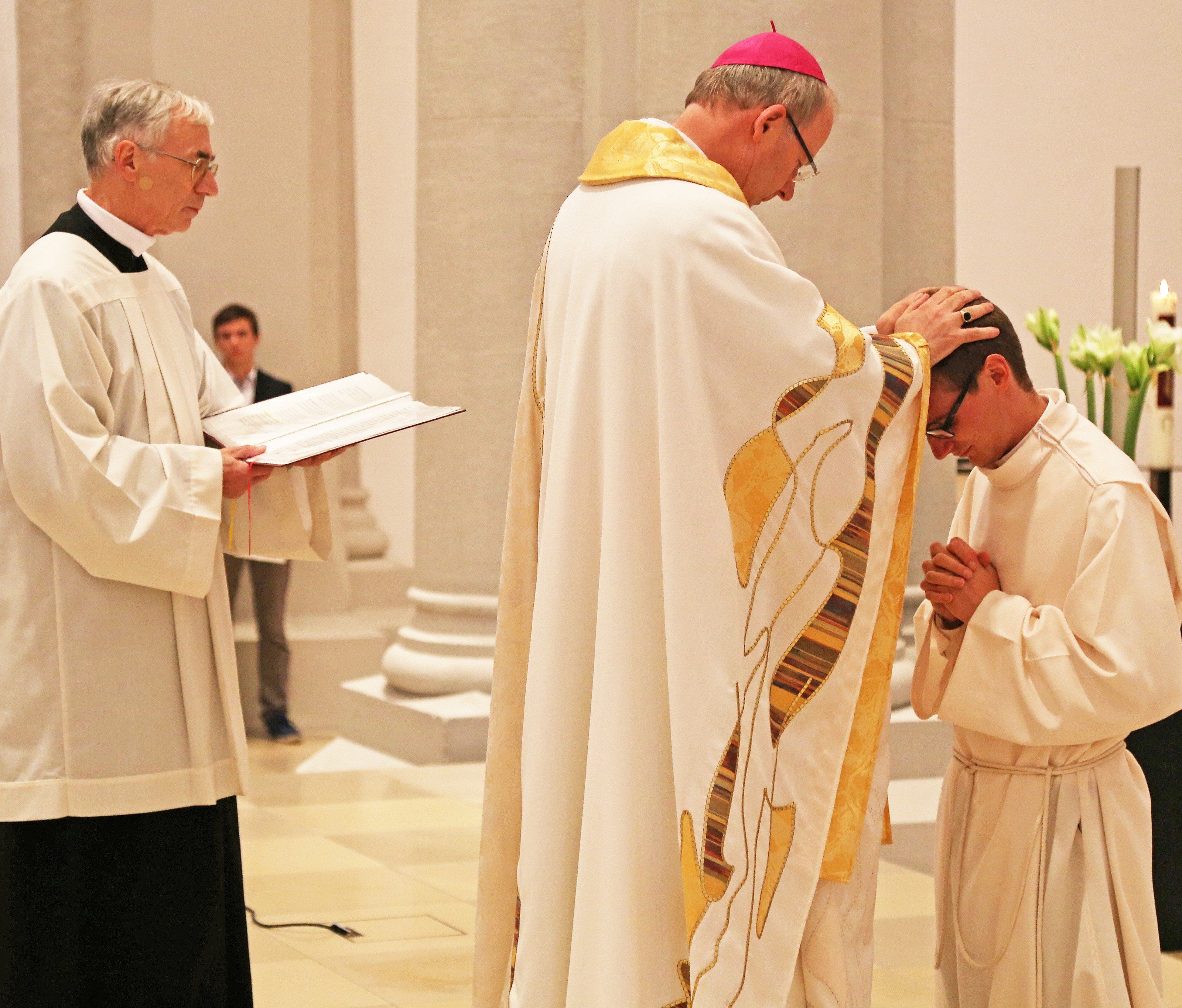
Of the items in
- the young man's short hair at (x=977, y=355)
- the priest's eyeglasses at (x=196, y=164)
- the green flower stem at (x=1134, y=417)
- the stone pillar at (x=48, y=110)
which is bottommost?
the green flower stem at (x=1134, y=417)

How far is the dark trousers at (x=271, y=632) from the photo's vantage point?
7.86 metres

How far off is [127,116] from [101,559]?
0.95m

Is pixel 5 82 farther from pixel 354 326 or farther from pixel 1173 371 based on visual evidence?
pixel 1173 371

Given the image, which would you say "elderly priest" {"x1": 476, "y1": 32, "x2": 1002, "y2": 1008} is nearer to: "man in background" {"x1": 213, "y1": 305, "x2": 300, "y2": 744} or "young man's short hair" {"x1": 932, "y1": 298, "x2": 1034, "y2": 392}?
"young man's short hair" {"x1": 932, "y1": 298, "x2": 1034, "y2": 392}

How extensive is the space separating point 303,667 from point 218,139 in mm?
2899

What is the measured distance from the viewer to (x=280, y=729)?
7867 millimetres

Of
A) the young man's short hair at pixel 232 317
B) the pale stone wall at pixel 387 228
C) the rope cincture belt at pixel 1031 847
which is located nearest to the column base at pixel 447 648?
the young man's short hair at pixel 232 317

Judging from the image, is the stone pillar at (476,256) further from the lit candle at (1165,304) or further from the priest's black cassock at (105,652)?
the priest's black cassock at (105,652)

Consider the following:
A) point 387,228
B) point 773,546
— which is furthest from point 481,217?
point 773,546

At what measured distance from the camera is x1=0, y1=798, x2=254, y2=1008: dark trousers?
3.23 meters

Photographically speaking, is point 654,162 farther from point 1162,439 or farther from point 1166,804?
point 1166,804

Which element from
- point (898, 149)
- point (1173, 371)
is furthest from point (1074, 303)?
point (1173, 371)

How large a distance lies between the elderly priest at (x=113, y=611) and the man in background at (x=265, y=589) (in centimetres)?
451

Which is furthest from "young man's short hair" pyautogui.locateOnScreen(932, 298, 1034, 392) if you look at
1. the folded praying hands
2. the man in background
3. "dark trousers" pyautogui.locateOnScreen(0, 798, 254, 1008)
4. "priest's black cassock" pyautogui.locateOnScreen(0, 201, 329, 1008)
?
the man in background
